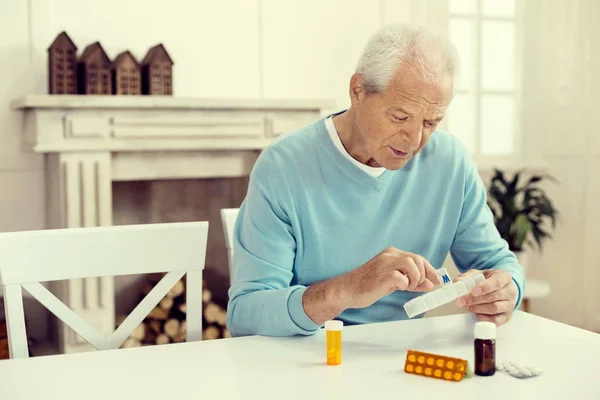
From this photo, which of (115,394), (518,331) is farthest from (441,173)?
(115,394)

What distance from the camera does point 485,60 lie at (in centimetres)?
444

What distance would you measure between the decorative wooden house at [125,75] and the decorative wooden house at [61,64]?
0.18 metres

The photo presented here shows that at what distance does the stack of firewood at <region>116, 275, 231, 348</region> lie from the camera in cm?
347

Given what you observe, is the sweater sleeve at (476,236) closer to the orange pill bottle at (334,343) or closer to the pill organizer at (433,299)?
the pill organizer at (433,299)

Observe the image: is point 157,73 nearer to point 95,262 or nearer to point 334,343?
point 95,262

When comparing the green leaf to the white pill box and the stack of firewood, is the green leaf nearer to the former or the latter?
the stack of firewood

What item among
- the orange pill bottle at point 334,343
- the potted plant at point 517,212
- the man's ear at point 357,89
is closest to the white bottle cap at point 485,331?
the orange pill bottle at point 334,343

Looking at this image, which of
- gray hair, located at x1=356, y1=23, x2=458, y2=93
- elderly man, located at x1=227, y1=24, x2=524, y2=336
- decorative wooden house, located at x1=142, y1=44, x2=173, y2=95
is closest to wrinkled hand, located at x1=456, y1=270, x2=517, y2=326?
elderly man, located at x1=227, y1=24, x2=524, y2=336

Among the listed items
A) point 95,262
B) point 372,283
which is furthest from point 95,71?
point 372,283

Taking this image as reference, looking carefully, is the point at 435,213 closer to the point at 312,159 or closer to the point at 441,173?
the point at 441,173

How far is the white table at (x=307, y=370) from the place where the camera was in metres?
1.21

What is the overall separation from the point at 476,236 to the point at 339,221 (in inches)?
14.2

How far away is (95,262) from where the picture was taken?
5.54ft

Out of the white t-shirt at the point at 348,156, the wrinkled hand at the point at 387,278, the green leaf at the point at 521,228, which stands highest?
the white t-shirt at the point at 348,156
